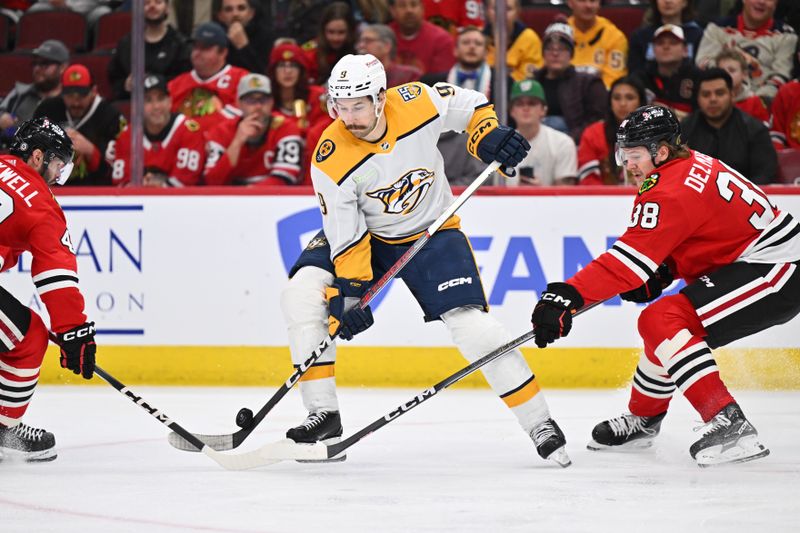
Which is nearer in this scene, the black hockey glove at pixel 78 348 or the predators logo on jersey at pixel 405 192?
the black hockey glove at pixel 78 348

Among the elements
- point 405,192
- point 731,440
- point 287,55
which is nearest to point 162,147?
point 287,55

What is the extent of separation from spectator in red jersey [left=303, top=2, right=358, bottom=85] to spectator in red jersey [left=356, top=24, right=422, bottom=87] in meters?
0.21

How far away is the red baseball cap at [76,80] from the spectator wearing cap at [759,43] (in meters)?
2.92

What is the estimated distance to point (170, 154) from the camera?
18.2ft

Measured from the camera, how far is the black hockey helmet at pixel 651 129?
3.49 meters

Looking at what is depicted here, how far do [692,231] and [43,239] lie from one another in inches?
72.9

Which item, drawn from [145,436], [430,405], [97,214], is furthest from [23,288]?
[430,405]

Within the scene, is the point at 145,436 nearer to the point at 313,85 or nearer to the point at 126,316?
the point at 126,316

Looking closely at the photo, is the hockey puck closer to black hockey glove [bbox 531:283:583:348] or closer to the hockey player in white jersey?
the hockey player in white jersey

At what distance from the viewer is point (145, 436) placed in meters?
4.09

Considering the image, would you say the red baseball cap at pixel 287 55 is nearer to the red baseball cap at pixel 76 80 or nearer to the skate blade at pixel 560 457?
the red baseball cap at pixel 76 80

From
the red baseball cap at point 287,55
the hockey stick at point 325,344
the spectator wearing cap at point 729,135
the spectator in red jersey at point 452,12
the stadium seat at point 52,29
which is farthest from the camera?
the stadium seat at point 52,29

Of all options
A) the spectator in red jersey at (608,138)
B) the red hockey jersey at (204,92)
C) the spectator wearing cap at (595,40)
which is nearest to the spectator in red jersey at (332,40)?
the red hockey jersey at (204,92)

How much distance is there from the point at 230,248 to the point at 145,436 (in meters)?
1.36
